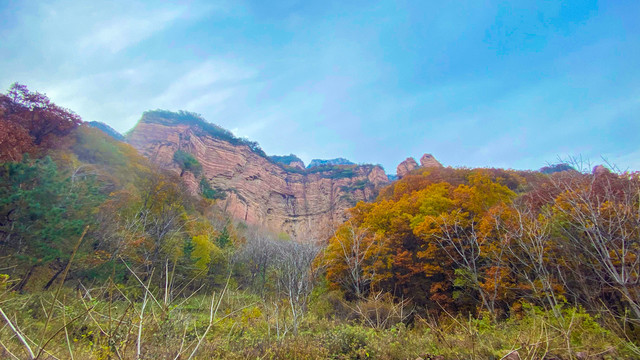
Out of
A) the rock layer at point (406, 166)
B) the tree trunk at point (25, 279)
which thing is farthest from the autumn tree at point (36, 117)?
the rock layer at point (406, 166)

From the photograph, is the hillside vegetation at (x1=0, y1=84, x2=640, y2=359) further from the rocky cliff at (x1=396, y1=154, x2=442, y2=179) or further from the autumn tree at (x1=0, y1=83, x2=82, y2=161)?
the rocky cliff at (x1=396, y1=154, x2=442, y2=179)

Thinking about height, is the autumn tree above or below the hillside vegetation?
above

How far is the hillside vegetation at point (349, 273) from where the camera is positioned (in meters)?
5.16

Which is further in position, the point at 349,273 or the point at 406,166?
the point at 406,166

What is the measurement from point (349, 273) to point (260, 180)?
4146cm

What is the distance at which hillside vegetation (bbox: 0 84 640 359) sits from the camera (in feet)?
16.9

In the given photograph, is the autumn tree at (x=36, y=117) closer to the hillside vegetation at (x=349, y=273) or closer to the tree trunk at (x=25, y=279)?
the hillside vegetation at (x=349, y=273)

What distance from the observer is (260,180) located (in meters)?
52.5

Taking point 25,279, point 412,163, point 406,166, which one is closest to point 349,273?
point 25,279

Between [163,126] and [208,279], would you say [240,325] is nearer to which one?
[208,279]

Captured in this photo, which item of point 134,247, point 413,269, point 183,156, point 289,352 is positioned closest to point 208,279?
point 134,247

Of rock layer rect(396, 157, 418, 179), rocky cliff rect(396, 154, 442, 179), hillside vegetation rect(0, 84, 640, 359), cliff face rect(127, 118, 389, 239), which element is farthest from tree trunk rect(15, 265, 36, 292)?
rock layer rect(396, 157, 418, 179)

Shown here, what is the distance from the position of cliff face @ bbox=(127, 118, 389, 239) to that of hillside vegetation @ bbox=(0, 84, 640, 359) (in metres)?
21.7

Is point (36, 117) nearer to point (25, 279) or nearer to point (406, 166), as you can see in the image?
Result: point (25, 279)
